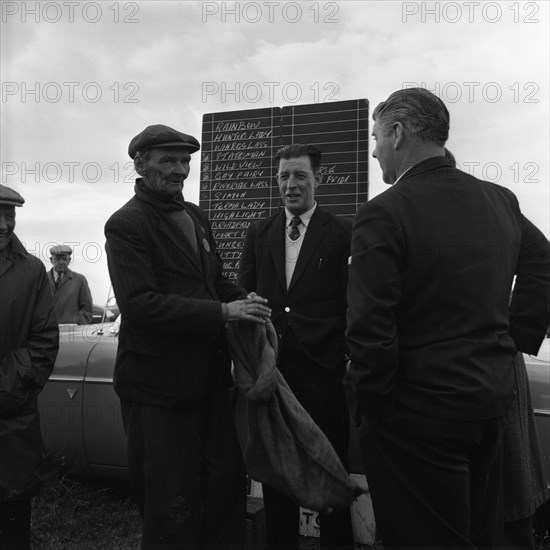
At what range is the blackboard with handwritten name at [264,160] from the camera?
4.93m

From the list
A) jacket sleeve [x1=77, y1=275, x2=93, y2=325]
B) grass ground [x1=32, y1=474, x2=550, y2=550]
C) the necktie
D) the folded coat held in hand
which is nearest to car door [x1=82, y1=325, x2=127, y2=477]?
grass ground [x1=32, y1=474, x2=550, y2=550]

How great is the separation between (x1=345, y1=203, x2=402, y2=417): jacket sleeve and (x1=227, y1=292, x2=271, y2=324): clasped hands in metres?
0.62

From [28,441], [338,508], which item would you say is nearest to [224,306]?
[338,508]

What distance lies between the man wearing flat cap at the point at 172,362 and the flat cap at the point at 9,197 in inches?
26.0

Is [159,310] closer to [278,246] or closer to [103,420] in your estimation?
[278,246]

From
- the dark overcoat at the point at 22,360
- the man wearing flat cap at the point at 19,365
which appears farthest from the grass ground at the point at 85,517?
the dark overcoat at the point at 22,360

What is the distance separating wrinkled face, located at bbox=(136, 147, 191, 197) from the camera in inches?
100

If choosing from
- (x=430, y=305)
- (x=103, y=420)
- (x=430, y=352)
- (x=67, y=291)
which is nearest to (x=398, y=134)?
(x=430, y=305)

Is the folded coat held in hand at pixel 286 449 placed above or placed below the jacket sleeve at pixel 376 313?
below

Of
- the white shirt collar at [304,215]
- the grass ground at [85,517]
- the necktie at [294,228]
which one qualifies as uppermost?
the white shirt collar at [304,215]

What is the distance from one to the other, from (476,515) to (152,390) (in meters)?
1.20

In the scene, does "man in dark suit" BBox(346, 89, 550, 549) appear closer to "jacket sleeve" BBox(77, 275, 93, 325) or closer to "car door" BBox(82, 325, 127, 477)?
"car door" BBox(82, 325, 127, 477)

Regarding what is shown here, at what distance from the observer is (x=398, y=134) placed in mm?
2062

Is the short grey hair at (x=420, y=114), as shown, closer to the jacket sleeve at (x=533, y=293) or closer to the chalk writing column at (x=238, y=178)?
the jacket sleeve at (x=533, y=293)
